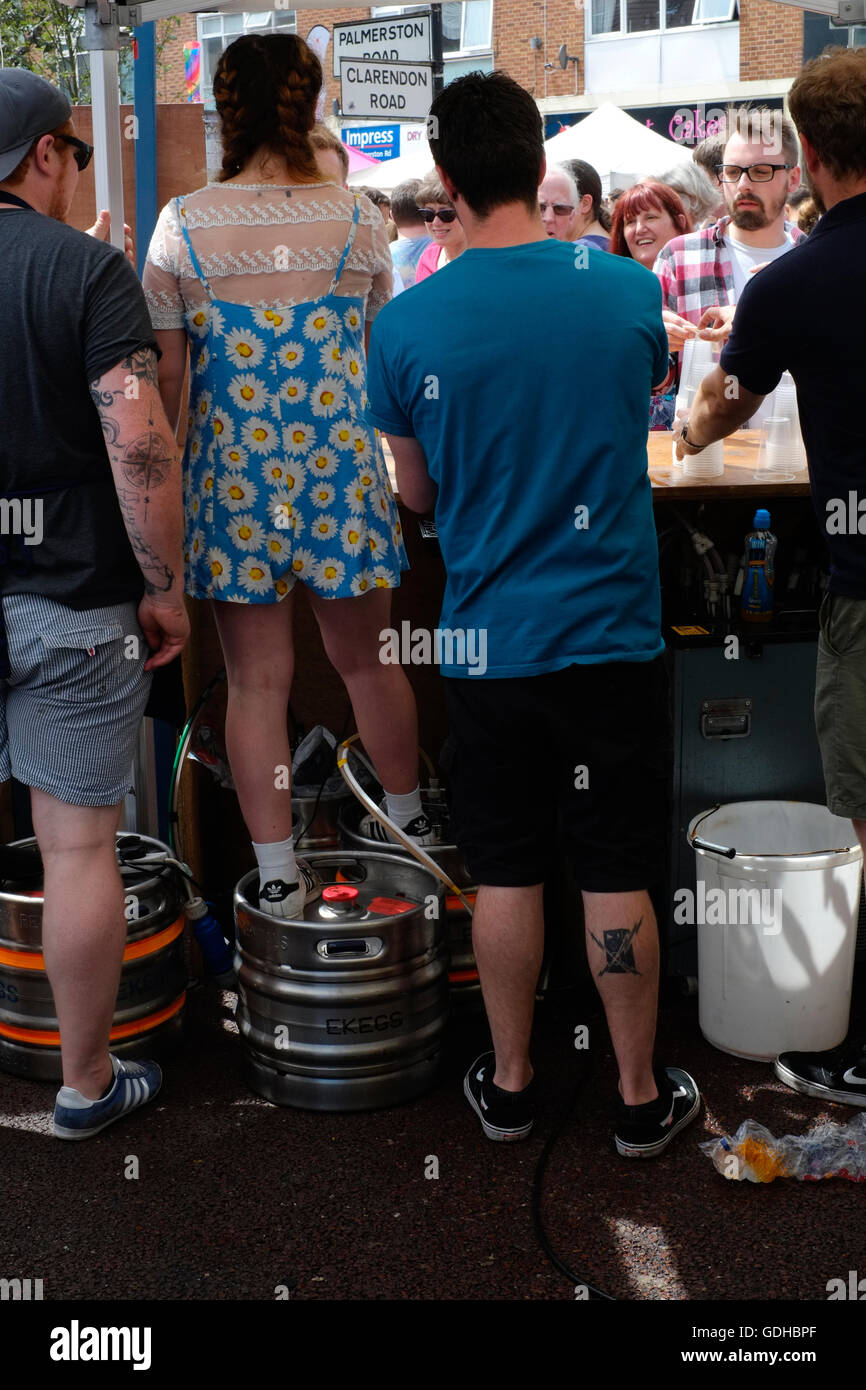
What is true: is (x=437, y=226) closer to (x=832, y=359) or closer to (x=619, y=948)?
(x=832, y=359)

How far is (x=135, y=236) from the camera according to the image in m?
3.65

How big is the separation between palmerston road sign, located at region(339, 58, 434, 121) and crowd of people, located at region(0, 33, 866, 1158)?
13.5ft

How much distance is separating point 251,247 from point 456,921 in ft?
4.98

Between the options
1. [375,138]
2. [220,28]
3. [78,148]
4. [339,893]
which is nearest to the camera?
[78,148]

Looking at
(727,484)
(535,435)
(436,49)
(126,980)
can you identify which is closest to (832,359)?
(535,435)

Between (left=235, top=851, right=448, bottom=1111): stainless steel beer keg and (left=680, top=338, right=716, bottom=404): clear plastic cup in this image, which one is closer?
(left=235, top=851, right=448, bottom=1111): stainless steel beer keg

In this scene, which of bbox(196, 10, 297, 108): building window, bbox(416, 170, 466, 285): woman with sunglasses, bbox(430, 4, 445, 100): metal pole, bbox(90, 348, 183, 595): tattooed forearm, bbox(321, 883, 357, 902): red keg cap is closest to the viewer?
bbox(90, 348, 183, 595): tattooed forearm

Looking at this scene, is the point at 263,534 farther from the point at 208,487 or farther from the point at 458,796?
the point at 458,796

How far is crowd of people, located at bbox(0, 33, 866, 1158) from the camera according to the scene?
85.9 inches

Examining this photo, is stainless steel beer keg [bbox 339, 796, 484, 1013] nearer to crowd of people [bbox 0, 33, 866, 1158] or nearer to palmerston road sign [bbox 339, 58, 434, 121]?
crowd of people [bbox 0, 33, 866, 1158]

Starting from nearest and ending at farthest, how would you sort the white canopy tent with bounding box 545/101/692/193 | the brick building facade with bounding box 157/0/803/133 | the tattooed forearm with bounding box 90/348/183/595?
the tattooed forearm with bounding box 90/348/183/595
the white canopy tent with bounding box 545/101/692/193
the brick building facade with bounding box 157/0/803/133

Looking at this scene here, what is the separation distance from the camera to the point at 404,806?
9.73 feet

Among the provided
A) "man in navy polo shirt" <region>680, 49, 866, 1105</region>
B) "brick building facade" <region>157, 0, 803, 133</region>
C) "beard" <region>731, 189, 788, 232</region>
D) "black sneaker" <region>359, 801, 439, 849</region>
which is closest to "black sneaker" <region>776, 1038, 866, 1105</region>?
"man in navy polo shirt" <region>680, 49, 866, 1105</region>

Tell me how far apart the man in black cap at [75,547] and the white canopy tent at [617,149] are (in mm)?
9567
